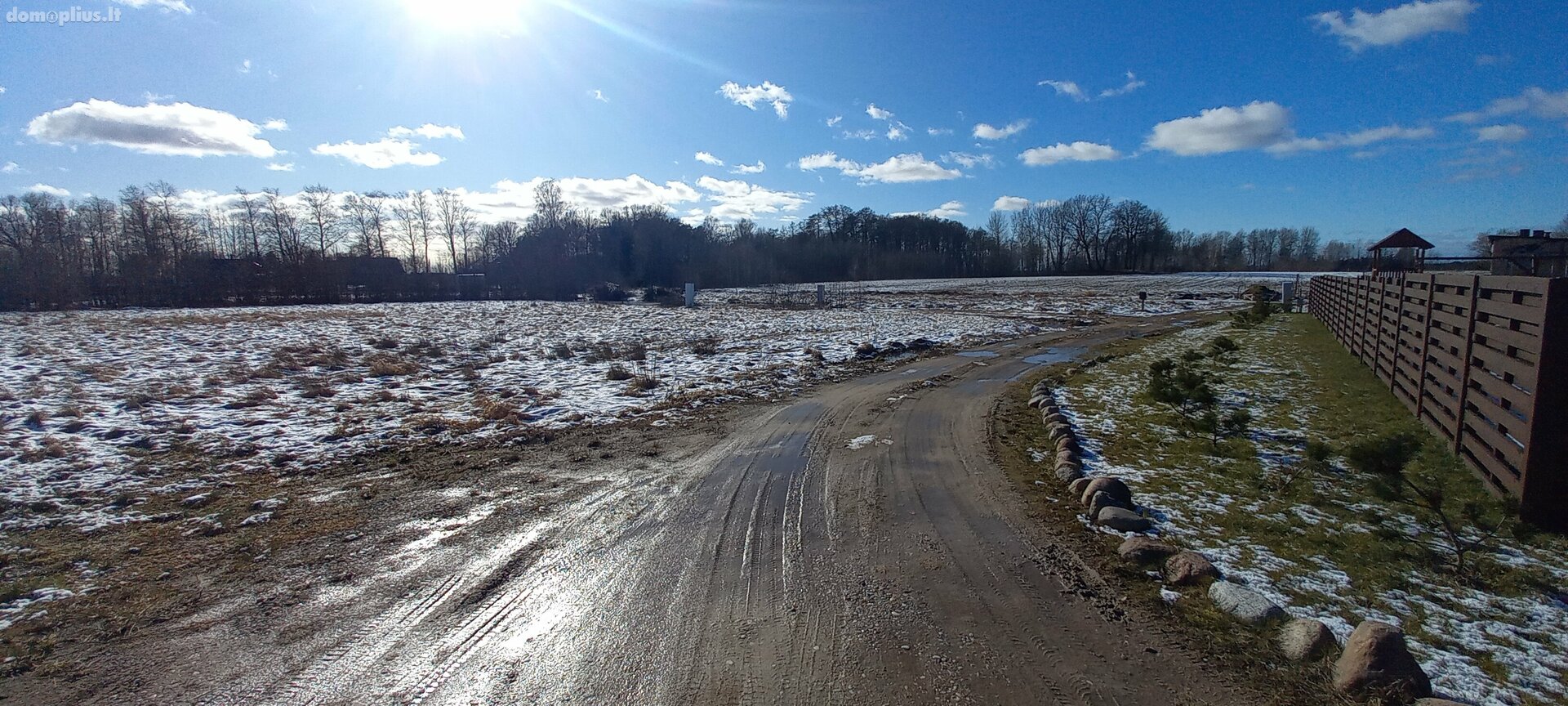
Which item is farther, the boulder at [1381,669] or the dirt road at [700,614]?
the dirt road at [700,614]

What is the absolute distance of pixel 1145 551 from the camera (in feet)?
15.6

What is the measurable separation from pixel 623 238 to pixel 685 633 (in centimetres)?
6697

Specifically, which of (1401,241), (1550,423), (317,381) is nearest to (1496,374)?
(1550,423)

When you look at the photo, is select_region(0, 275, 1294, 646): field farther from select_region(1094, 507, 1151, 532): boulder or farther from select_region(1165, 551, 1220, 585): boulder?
select_region(1165, 551, 1220, 585): boulder

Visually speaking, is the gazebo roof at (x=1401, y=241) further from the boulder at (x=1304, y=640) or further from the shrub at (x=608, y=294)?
the shrub at (x=608, y=294)

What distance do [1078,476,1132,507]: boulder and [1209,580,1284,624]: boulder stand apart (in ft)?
5.18

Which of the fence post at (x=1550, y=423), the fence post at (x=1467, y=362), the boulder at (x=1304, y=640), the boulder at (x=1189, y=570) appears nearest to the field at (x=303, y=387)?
the boulder at (x=1189, y=570)

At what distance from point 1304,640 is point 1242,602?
45cm

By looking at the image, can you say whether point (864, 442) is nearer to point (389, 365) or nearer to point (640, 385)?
point (640, 385)

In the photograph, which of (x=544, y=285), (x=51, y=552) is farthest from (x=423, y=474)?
(x=544, y=285)

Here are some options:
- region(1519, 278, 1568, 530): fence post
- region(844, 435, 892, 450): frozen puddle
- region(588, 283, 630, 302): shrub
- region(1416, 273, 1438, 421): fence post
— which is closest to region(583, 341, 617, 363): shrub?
region(844, 435, 892, 450): frozen puddle

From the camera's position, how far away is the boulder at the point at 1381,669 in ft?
10.1

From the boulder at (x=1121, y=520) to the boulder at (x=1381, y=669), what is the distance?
6.55 ft

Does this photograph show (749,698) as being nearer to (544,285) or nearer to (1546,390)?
(1546,390)
